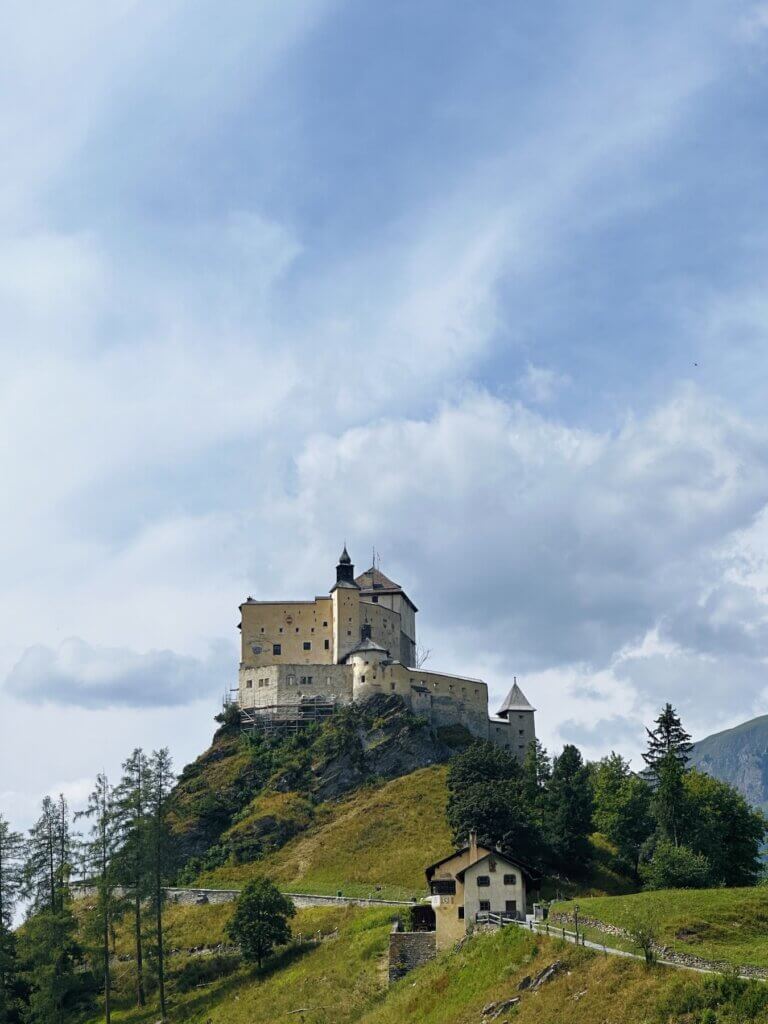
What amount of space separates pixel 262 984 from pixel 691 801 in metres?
31.4

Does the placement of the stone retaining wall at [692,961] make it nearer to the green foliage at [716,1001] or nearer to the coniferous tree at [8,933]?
the green foliage at [716,1001]

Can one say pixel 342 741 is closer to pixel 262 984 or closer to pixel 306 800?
pixel 306 800

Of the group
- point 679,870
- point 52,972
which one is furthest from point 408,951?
point 52,972

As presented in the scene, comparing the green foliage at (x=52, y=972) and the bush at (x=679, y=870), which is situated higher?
the bush at (x=679, y=870)

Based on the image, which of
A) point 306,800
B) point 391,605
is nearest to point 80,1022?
point 306,800

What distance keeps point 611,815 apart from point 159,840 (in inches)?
1285

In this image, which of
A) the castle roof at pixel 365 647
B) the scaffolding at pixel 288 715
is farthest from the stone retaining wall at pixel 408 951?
the castle roof at pixel 365 647

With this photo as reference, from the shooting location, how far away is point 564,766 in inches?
3612

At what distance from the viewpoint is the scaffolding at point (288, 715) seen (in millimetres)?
119812

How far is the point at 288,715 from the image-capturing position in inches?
4769

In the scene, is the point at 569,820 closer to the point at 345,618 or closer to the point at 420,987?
the point at 420,987

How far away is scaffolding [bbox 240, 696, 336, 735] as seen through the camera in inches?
4717

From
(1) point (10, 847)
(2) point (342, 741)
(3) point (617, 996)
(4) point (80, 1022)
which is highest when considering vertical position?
(2) point (342, 741)

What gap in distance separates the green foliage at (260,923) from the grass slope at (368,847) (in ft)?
33.6
